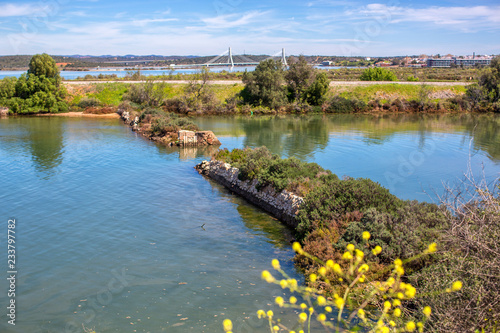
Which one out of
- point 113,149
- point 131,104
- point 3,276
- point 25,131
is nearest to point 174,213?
point 3,276

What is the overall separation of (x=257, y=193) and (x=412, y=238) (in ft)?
27.7

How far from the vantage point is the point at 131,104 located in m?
51.5

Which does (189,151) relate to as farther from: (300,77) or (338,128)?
(300,77)

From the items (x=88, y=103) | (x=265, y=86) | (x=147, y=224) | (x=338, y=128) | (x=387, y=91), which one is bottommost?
(x=147, y=224)

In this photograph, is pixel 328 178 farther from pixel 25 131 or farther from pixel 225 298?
pixel 25 131

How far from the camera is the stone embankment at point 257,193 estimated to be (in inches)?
588

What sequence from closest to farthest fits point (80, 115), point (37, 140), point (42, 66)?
point (37, 140) < point (80, 115) < point (42, 66)

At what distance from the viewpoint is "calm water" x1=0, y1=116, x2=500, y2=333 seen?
9.12m

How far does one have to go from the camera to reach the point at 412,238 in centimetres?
1010

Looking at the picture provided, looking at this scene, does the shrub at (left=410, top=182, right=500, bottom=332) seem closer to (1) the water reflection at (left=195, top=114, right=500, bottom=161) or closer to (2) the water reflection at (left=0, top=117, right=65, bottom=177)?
(1) the water reflection at (left=195, top=114, right=500, bottom=161)

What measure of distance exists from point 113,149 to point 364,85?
48338 millimetres

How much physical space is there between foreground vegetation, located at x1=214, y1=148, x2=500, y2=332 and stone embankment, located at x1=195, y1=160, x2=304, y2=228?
1.44 feet

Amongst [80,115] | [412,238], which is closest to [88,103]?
[80,115]

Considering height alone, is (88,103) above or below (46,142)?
above
